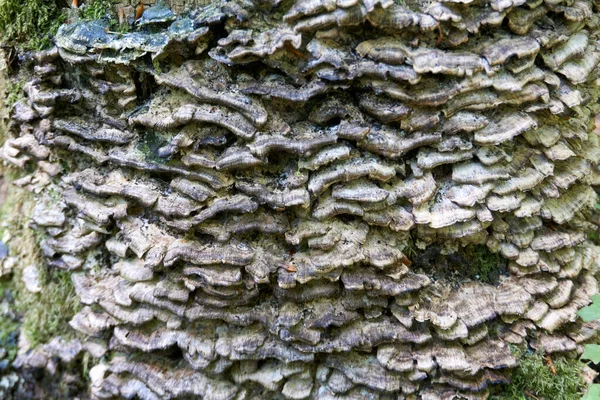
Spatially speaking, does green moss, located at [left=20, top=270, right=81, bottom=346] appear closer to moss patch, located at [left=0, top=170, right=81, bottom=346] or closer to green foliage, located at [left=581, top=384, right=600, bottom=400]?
moss patch, located at [left=0, top=170, right=81, bottom=346]

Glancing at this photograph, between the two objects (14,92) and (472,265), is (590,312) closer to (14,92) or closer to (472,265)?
(472,265)

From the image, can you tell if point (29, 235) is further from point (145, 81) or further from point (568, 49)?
point (568, 49)

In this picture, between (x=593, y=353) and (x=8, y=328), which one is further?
(x=8, y=328)

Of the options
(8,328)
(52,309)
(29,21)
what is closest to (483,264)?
(52,309)

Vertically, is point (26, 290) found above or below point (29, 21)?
below

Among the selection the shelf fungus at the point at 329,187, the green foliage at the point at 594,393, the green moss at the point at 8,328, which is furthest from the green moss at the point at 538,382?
the green moss at the point at 8,328
